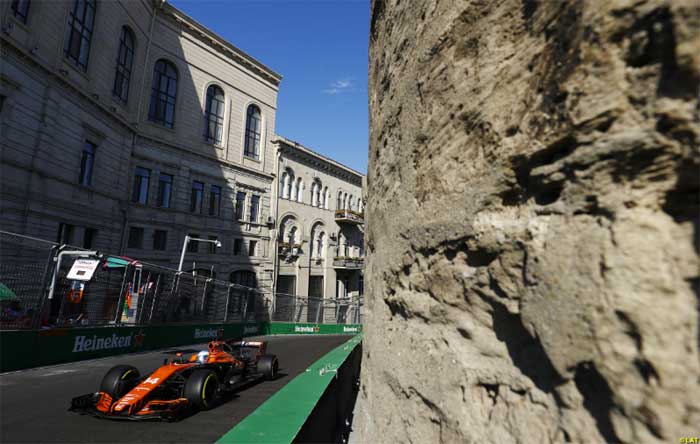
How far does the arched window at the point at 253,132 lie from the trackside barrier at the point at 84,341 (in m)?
17.3

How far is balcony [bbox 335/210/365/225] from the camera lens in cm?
3562

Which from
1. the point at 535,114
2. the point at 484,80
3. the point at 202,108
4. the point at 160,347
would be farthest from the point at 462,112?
the point at 202,108

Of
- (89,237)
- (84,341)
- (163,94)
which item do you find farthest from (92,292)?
(163,94)

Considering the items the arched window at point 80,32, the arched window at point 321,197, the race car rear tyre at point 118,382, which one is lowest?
the race car rear tyre at point 118,382

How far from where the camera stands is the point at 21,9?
47.9ft

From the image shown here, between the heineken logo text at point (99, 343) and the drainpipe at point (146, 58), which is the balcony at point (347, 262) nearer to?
the drainpipe at point (146, 58)

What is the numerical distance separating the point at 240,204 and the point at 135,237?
306 inches

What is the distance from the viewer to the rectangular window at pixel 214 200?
2638cm

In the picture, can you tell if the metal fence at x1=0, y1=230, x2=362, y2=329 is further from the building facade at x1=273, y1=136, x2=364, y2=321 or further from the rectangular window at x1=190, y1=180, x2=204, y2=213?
the building facade at x1=273, y1=136, x2=364, y2=321

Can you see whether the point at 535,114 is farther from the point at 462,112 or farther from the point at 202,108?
the point at 202,108

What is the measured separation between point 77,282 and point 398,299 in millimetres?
9201

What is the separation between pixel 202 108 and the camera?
26.2 meters

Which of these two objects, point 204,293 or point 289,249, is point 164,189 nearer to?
point 289,249

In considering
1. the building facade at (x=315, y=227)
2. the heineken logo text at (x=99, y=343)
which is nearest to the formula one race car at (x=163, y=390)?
the heineken logo text at (x=99, y=343)
